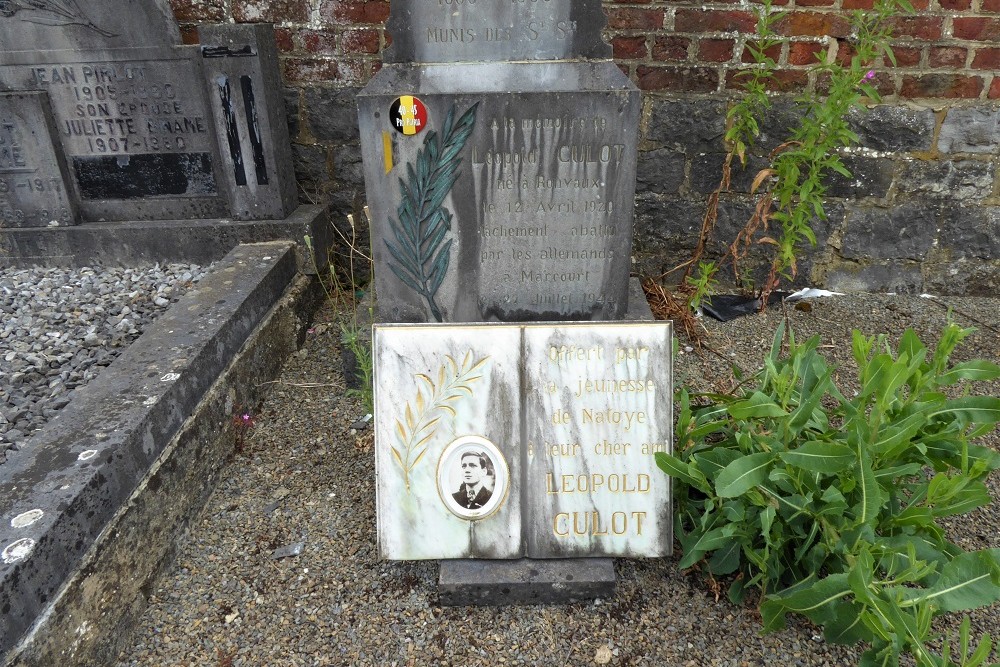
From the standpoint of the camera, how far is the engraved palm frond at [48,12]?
112 inches

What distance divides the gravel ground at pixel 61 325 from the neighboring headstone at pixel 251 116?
47cm

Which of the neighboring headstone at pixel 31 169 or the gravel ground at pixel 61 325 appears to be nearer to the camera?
the gravel ground at pixel 61 325

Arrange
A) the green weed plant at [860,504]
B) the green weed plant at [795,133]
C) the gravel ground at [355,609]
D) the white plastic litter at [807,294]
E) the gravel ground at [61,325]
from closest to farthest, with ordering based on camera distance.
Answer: the green weed plant at [860,504] → the gravel ground at [355,609] → the gravel ground at [61,325] → the green weed plant at [795,133] → the white plastic litter at [807,294]

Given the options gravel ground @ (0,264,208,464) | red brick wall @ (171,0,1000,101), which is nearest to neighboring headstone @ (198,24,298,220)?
red brick wall @ (171,0,1000,101)

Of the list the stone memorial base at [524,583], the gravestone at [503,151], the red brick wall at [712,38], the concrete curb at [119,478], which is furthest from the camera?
the red brick wall at [712,38]

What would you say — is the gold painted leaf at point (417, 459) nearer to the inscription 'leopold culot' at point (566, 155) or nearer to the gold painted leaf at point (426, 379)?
the gold painted leaf at point (426, 379)

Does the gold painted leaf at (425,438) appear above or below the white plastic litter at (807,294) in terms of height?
above

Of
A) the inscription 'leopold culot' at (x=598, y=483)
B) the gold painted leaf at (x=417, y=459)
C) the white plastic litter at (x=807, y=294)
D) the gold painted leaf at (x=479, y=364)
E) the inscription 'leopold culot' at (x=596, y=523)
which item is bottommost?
the white plastic litter at (x=807, y=294)

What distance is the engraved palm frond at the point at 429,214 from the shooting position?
2021 mm

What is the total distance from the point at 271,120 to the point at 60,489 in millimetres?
1979

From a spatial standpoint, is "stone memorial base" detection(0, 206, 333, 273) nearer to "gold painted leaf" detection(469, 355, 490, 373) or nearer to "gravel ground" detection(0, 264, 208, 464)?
"gravel ground" detection(0, 264, 208, 464)

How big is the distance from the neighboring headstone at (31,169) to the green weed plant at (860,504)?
3.18 metres

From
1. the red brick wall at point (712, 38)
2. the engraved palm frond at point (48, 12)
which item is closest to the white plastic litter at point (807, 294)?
the red brick wall at point (712, 38)

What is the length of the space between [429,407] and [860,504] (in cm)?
108
